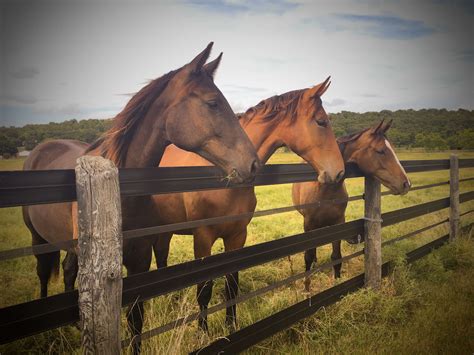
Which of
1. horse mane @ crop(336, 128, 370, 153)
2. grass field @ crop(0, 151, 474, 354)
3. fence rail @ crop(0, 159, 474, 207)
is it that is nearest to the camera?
fence rail @ crop(0, 159, 474, 207)

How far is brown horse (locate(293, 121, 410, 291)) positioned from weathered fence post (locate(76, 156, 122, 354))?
3445 mm

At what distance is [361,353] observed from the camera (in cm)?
→ 296

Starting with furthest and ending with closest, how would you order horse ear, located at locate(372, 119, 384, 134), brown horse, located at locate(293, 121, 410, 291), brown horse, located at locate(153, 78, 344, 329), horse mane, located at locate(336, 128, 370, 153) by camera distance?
horse mane, located at locate(336, 128, 370, 153), horse ear, located at locate(372, 119, 384, 134), brown horse, located at locate(293, 121, 410, 291), brown horse, located at locate(153, 78, 344, 329)

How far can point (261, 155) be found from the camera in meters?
4.19

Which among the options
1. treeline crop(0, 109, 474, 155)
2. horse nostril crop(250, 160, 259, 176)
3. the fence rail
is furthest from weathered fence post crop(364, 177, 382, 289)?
treeline crop(0, 109, 474, 155)

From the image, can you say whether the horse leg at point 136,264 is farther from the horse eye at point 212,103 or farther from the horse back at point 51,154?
the horse back at point 51,154

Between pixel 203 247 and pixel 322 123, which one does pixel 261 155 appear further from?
pixel 203 247

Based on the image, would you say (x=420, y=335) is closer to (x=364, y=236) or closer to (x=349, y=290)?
(x=349, y=290)

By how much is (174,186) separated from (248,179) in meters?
0.70

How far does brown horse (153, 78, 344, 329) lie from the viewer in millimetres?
3668

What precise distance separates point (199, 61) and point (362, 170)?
110 inches

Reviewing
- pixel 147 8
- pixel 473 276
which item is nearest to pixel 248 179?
pixel 473 276

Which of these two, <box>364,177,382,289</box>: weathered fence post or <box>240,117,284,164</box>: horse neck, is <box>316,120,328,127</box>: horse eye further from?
<box>364,177,382,289</box>: weathered fence post

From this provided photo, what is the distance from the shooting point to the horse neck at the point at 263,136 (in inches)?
163
